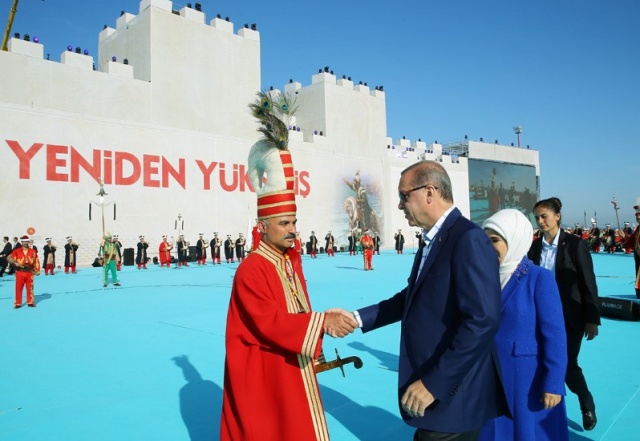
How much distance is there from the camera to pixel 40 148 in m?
21.8

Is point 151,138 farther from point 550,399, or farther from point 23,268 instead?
point 550,399

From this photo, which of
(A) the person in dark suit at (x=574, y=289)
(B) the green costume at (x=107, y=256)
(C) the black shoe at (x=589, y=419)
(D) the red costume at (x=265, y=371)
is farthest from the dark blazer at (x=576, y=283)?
(B) the green costume at (x=107, y=256)

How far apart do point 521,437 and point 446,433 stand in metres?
0.80

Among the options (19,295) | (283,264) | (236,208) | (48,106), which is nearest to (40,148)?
(48,106)

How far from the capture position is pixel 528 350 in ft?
8.35

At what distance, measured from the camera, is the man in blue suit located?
6.05ft

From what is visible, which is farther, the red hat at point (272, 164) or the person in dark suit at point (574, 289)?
the person in dark suit at point (574, 289)

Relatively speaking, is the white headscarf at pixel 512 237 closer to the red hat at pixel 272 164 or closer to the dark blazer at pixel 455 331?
the dark blazer at pixel 455 331

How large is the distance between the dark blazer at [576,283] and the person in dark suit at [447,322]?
186 cm

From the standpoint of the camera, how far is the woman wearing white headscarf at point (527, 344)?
251 cm

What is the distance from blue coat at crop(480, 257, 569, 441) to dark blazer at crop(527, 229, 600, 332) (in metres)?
1.25

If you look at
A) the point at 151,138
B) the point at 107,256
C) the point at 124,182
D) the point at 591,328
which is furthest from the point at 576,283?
the point at 151,138

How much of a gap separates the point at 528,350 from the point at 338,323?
105 cm

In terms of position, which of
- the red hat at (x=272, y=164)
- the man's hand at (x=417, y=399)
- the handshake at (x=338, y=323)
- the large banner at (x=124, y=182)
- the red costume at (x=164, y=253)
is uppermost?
the large banner at (x=124, y=182)
